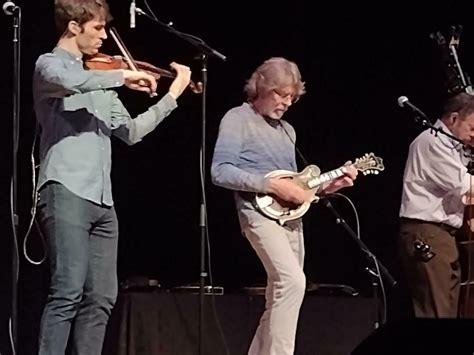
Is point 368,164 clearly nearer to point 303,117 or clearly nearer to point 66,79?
point 303,117

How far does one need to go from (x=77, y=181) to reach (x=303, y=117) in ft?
8.96

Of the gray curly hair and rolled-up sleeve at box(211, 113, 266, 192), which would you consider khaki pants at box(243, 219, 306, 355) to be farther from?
the gray curly hair

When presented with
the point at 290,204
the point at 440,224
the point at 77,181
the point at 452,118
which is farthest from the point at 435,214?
the point at 77,181

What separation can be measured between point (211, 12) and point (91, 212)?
8.69 feet

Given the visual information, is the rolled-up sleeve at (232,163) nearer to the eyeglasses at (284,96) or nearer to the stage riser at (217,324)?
the eyeglasses at (284,96)

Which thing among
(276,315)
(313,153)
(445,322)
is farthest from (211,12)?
(445,322)

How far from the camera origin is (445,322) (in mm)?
2289

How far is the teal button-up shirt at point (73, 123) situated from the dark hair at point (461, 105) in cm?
191

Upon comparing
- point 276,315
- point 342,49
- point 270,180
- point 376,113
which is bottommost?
point 276,315

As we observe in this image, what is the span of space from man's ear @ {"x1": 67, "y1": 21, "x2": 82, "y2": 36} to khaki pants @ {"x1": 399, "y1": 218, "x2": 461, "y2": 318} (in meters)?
1.97

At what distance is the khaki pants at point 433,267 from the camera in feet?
15.6

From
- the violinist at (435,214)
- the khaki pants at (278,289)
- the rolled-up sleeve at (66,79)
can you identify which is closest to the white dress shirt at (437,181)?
the violinist at (435,214)

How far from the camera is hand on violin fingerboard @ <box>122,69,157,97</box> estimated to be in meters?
3.61

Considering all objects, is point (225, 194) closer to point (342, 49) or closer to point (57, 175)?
point (342, 49)
